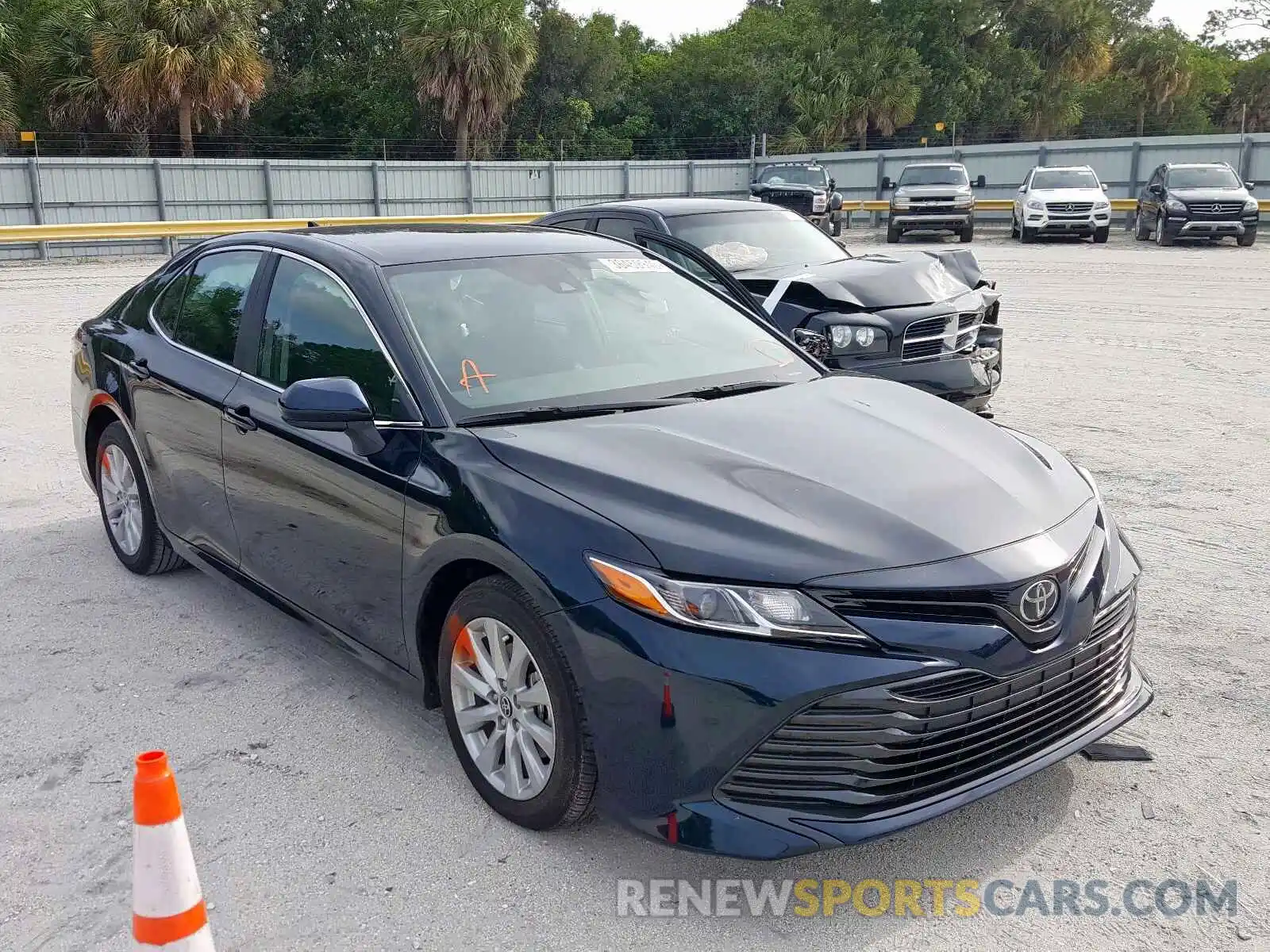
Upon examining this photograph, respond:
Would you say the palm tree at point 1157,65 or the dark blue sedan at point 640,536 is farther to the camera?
the palm tree at point 1157,65

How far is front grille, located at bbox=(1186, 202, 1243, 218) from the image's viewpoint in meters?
23.6

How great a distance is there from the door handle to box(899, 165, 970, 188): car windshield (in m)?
25.0

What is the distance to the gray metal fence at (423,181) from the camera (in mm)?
24891

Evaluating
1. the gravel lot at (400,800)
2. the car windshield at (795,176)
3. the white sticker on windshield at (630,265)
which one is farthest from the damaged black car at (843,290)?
the car windshield at (795,176)

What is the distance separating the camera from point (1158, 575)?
16.9ft

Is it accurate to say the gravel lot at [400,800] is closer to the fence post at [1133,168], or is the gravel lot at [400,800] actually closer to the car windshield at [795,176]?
the car windshield at [795,176]

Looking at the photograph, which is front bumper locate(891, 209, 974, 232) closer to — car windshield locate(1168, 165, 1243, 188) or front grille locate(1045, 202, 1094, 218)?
front grille locate(1045, 202, 1094, 218)

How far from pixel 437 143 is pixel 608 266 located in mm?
37384

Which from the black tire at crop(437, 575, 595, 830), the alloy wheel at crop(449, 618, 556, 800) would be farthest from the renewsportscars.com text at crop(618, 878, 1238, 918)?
the alloy wheel at crop(449, 618, 556, 800)

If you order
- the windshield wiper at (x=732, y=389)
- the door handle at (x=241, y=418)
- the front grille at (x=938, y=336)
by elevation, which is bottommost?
the front grille at (x=938, y=336)

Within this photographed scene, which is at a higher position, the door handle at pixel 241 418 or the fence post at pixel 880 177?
the fence post at pixel 880 177

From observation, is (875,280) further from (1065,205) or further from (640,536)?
(1065,205)

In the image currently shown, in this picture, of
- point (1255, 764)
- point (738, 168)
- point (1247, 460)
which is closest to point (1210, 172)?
point (738, 168)

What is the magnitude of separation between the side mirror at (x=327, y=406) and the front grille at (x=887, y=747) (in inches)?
61.6
